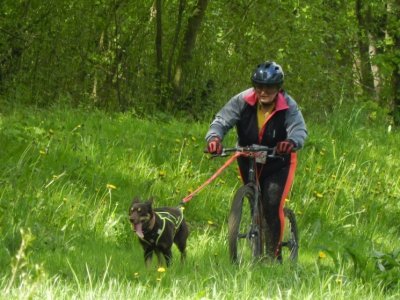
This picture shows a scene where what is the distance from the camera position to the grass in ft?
18.4

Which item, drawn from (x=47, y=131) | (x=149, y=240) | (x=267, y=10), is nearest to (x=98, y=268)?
(x=149, y=240)

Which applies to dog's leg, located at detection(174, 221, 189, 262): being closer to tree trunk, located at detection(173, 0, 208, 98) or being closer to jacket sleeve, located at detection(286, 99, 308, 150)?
jacket sleeve, located at detection(286, 99, 308, 150)

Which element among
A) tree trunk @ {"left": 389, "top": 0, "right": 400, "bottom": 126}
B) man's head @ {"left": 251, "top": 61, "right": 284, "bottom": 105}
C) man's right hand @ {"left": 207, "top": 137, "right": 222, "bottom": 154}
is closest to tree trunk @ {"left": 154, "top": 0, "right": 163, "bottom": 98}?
tree trunk @ {"left": 389, "top": 0, "right": 400, "bottom": 126}

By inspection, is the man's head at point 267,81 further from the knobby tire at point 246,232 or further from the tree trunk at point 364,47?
the tree trunk at point 364,47

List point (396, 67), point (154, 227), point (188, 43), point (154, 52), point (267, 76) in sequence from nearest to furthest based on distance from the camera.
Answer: point (154, 227), point (267, 76), point (188, 43), point (154, 52), point (396, 67)

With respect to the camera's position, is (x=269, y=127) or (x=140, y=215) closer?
(x=140, y=215)

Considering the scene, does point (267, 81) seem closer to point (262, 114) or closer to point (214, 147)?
point (262, 114)

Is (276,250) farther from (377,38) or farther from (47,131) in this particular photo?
(377,38)

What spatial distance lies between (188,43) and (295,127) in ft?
34.4

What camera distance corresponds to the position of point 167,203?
9.49 m

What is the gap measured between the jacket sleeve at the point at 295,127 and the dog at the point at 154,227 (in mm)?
1094

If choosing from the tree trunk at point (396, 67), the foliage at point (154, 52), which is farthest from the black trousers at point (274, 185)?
the tree trunk at point (396, 67)

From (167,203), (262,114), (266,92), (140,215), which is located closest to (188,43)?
(167,203)

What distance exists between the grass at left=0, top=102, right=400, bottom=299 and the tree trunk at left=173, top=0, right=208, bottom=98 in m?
3.36
